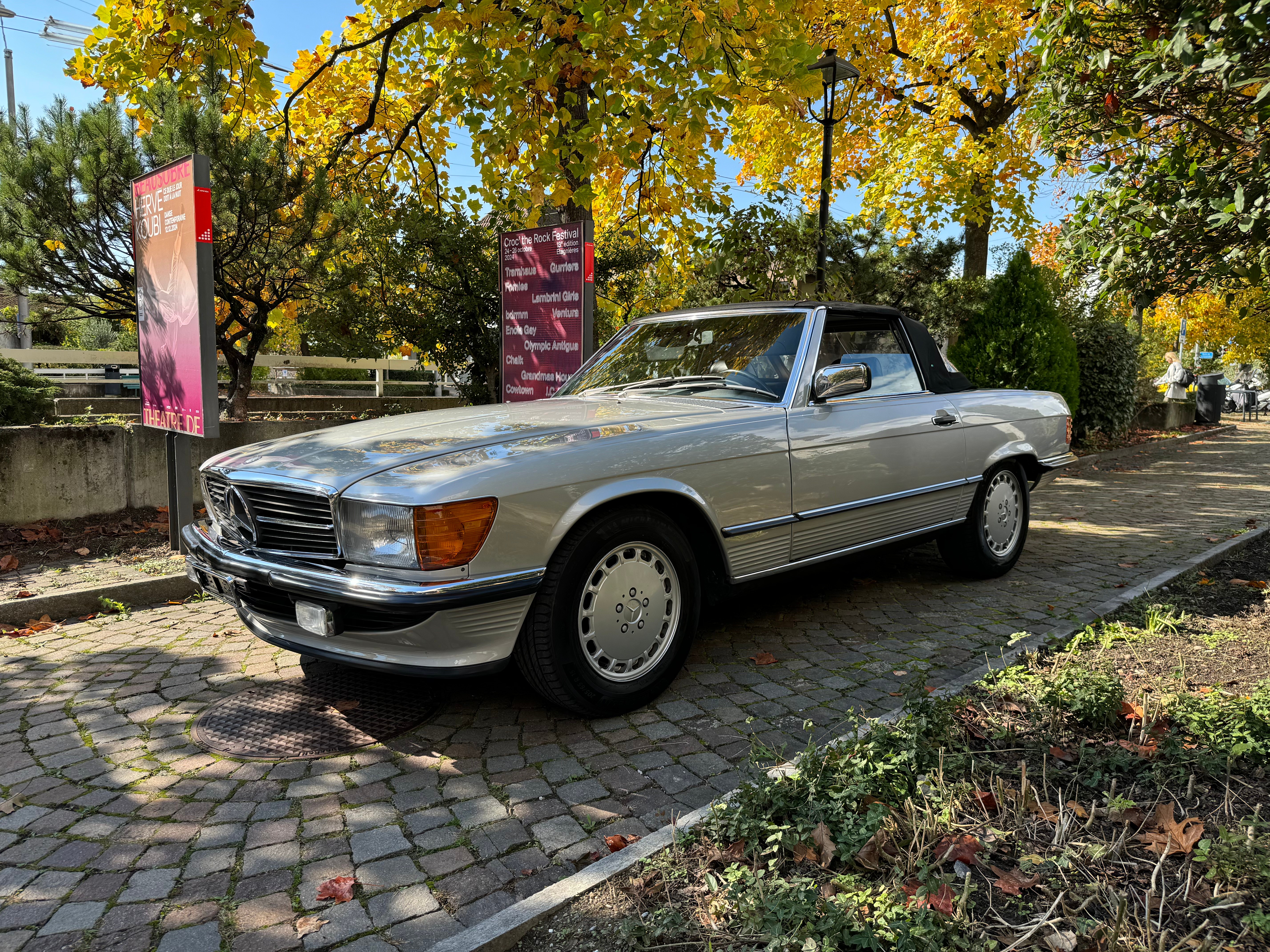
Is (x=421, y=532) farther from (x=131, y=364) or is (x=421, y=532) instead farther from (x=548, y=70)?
(x=131, y=364)

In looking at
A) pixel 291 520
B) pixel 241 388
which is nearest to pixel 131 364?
pixel 241 388

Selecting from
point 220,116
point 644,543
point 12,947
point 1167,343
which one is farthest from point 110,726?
point 1167,343

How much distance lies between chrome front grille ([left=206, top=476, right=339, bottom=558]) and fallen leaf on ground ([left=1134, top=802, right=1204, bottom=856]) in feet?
8.78

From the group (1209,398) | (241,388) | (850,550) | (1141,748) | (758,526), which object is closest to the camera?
(1141,748)

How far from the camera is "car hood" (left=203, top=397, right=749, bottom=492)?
325cm

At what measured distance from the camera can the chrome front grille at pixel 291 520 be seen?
10.3 feet

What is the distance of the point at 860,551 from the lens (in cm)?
460

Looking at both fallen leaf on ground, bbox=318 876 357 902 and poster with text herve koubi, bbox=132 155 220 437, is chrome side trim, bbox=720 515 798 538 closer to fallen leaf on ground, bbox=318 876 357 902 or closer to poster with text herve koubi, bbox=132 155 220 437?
fallen leaf on ground, bbox=318 876 357 902

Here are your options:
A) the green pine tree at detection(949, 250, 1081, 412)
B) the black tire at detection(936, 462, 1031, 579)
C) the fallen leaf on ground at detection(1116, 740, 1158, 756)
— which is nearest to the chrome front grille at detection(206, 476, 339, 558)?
the fallen leaf on ground at detection(1116, 740, 1158, 756)

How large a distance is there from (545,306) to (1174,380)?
16.7 meters

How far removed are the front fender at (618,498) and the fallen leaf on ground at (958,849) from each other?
1.58 metres

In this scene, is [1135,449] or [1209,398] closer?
[1135,449]

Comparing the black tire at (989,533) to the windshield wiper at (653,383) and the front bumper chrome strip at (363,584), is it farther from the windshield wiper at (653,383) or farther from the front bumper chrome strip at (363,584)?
the front bumper chrome strip at (363,584)

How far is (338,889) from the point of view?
2432mm
